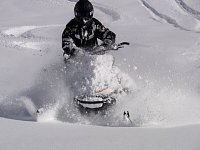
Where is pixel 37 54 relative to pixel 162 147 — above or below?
below

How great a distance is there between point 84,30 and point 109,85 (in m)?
1.51

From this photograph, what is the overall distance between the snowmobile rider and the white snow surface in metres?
0.53

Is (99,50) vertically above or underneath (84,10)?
underneath

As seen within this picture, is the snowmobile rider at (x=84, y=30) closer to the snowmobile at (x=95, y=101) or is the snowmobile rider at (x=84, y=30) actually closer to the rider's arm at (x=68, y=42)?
the rider's arm at (x=68, y=42)

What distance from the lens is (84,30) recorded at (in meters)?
7.57

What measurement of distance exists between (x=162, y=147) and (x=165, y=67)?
5.64 meters

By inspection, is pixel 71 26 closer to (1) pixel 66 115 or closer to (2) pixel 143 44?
(1) pixel 66 115

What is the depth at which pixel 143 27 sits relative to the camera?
551 inches

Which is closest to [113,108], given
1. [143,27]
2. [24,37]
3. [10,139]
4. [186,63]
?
[10,139]

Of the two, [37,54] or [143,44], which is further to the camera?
[143,44]

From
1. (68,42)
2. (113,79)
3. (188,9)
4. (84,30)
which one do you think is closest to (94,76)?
(113,79)

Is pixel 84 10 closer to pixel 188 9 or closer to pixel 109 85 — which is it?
pixel 109 85

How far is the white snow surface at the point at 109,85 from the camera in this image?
478cm

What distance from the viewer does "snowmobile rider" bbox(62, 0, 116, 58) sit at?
7.20 meters
